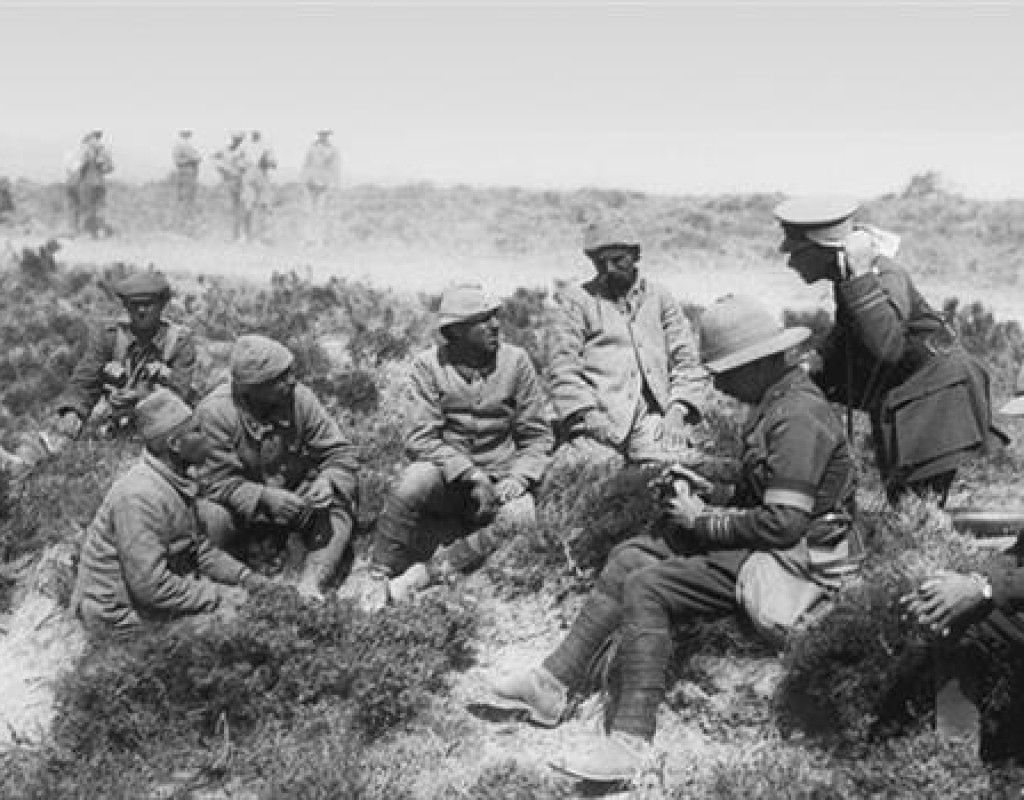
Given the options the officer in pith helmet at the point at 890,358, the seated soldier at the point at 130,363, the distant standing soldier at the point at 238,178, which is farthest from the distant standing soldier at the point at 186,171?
the officer in pith helmet at the point at 890,358

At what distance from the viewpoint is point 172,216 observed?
31.7m

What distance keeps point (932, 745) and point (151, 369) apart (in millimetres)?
6209

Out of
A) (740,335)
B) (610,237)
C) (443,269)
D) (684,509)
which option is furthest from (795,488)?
(443,269)

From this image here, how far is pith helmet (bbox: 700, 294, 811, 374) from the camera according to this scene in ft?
16.9

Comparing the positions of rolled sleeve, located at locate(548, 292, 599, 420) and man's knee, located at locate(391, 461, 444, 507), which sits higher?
rolled sleeve, located at locate(548, 292, 599, 420)

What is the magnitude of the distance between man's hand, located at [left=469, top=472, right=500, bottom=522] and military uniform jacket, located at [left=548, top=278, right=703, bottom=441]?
0.85 metres

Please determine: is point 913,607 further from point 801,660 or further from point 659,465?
point 659,465

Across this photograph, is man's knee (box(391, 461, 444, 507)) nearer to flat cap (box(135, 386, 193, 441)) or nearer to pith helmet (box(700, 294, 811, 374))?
flat cap (box(135, 386, 193, 441))

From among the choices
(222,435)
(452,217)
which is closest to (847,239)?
(222,435)

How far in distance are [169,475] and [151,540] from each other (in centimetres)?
35

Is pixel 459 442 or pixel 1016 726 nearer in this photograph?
pixel 1016 726

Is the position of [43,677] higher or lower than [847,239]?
lower

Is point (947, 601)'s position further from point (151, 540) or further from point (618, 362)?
point (151, 540)

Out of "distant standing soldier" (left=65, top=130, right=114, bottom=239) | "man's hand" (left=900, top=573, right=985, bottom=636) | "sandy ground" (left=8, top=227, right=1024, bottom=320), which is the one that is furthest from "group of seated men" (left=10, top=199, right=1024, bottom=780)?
"distant standing soldier" (left=65, top=130, right=114, bottom=239)
